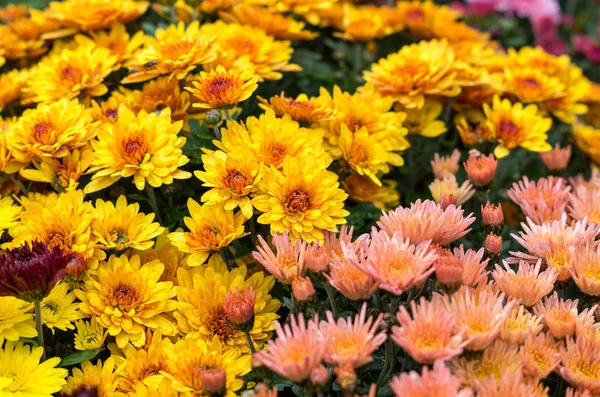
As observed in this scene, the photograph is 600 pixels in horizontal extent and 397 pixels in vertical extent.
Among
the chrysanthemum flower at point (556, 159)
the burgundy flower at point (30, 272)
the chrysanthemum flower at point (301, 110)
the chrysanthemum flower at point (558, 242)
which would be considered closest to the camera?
the burgundy flower at point (30, 272)

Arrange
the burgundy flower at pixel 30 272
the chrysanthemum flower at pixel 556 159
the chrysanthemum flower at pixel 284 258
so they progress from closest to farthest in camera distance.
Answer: the burgundy flower at pixel 30 272, the chrysanthemum flower at pixel 284 258, the chrysanthemum flower at pixel 556 159

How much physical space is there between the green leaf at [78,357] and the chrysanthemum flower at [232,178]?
464 mm

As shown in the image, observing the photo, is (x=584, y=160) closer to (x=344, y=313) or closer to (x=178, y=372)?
(x=344, y=313)

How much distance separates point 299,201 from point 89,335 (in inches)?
24.5

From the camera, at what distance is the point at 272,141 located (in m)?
1.91

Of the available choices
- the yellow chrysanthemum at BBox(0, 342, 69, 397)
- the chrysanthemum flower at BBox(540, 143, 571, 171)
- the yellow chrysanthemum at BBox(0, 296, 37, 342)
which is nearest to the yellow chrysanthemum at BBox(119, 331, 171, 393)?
the yellow chrysanthemum at BBox(0, 342, 69, 397)

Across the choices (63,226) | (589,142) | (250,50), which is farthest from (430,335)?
(589,142)

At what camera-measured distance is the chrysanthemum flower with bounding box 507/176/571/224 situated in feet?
6.45

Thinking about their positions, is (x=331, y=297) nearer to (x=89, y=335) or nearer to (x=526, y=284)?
(x=526, y=284)

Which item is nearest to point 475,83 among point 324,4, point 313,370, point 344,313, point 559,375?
point 324,4

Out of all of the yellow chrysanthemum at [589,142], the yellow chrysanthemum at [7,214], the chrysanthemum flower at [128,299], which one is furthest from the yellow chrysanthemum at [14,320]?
the yellow chrysanthemum at [589,142]

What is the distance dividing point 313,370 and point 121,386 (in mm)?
563

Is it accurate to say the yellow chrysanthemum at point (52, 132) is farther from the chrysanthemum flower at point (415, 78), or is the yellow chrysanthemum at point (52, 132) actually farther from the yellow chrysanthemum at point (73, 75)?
the chrysanthemum flower at point (415, 78)

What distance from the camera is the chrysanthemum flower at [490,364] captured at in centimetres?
137
